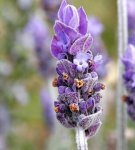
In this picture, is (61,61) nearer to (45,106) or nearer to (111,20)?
(45,106)

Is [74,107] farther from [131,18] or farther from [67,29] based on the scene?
[131,18]

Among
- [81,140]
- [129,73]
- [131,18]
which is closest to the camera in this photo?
[81,140]

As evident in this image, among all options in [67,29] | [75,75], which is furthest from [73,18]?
[75,75]

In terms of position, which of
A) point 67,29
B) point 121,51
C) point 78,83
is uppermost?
point 121,51

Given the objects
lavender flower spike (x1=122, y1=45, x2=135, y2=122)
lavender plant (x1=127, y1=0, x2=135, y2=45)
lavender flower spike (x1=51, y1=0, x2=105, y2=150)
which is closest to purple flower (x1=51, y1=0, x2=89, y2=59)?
lavender flower spike (x1=51, y1=0, x2=105, y2=150)

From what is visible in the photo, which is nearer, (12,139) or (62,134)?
(62,134)

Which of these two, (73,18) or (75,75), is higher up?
(73,18)

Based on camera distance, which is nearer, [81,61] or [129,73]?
[81,61]

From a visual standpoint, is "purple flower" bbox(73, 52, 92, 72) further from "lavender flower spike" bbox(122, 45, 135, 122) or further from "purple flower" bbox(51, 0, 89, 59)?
"lavender flower spike" bbox(122, 45, 135, 122)

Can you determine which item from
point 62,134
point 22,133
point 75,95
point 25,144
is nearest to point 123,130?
point 75,95
